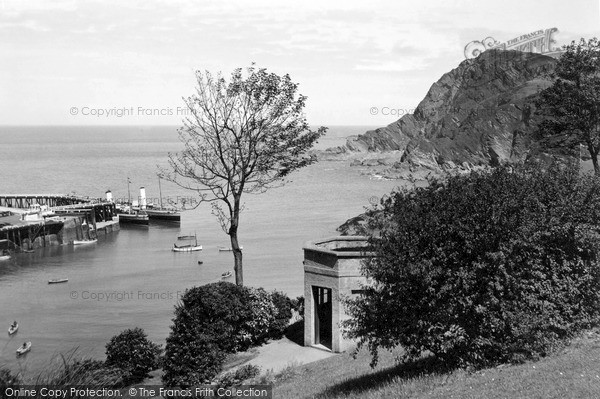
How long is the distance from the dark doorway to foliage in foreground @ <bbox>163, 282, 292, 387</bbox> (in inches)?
96.5

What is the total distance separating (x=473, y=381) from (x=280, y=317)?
1616 cm

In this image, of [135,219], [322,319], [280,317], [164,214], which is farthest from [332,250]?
[135,219]

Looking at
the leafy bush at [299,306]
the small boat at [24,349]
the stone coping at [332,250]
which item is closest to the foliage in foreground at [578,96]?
the stone coping at [332,250]

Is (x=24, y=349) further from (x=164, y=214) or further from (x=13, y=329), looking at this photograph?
(x=164, y=214)

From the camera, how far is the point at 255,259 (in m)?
73.1

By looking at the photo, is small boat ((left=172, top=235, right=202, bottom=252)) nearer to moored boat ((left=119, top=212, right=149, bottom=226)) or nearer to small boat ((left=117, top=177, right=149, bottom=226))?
moored boat ((left=119, top=212, right=149, bottom=226))

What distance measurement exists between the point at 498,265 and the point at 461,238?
3.97 ft

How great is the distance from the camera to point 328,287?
96.6 feet

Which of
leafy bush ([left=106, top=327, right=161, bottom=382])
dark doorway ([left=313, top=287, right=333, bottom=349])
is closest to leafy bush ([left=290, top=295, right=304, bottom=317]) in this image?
dark doorway ([left=313, top=287, right=333, bottom=349])

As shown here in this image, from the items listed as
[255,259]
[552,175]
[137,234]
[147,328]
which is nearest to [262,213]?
[137,234]

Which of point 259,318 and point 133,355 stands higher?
point 259,318

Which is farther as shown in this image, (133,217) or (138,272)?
(133,217)

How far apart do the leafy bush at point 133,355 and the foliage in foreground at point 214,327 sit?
1.71 metres

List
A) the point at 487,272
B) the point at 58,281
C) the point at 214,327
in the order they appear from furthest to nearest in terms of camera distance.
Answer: the point at 58,281, the point at 214,327, the point at 487,272
